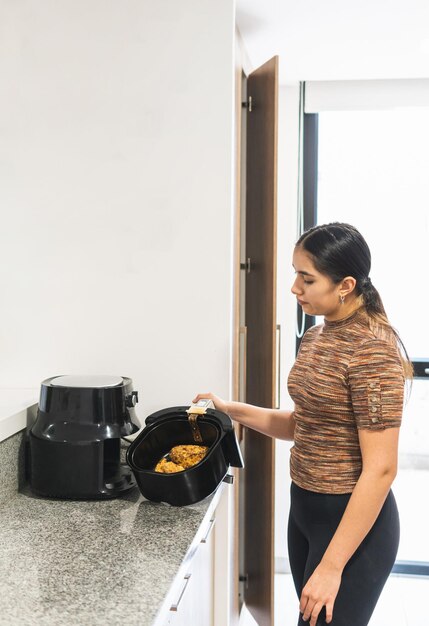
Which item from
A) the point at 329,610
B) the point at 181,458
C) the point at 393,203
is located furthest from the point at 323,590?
the point at 393,203

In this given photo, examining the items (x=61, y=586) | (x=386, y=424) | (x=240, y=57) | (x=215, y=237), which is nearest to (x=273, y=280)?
(x=215, y=237)

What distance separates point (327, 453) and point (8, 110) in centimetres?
136

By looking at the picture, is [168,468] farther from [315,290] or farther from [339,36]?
[339,36]

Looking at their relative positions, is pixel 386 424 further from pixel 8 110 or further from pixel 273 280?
pixel 8 110

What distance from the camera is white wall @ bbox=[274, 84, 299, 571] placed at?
115 inches

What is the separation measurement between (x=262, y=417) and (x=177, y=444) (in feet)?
0.91

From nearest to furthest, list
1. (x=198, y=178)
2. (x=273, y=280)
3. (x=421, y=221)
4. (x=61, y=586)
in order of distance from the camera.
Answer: (x=61, y=586) < (x=198, y=178) < (x=273, y=280) < (x=421, y=221)

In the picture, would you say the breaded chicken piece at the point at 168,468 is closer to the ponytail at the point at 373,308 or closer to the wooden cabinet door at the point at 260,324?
the ponytail at the point at 373,308

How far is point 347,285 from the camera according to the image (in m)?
1.51

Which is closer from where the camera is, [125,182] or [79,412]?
[79,412]

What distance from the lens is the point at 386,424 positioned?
1.35 metres

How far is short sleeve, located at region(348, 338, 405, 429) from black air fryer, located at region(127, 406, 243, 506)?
0.32 meters

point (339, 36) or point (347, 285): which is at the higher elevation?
point (339, 36)

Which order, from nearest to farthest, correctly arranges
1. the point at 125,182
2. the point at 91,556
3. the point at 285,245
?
the point at 91,556 → the point at 125,182 → the point at 285,245
